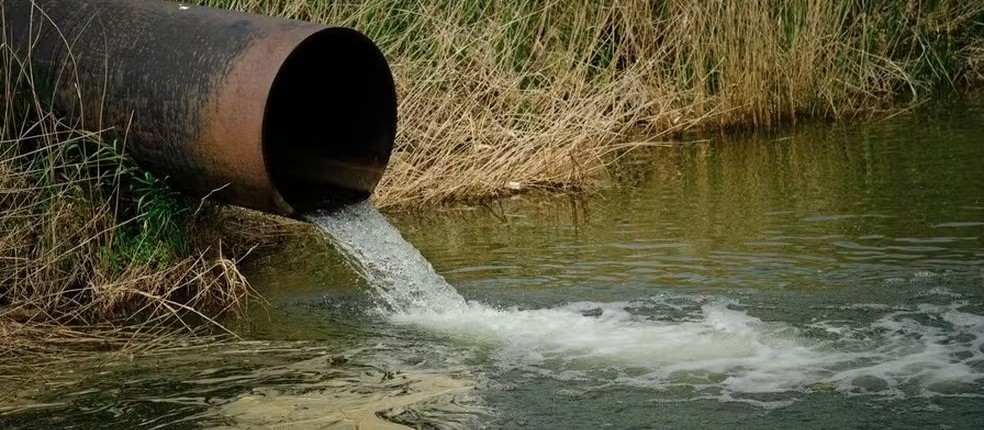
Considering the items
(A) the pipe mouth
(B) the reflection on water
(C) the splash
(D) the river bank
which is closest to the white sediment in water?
(C) the splash

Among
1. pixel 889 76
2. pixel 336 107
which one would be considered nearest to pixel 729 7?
pixel 889 76

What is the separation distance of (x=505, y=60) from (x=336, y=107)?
260 cm

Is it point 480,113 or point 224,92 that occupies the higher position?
point 224,92

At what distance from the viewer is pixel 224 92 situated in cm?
530

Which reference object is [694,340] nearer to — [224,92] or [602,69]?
[224,92]

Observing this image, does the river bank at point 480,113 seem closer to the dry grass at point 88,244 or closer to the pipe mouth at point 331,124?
the dry grass at point 88,244

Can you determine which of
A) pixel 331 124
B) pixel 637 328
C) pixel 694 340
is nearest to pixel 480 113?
pixel 331 124

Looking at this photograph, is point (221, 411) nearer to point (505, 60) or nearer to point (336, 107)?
point (336, 107)

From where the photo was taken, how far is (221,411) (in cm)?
446

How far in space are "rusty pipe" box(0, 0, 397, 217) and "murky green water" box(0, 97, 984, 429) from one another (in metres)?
0.52

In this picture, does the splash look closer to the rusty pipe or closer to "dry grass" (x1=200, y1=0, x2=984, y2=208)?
the rusty pipe

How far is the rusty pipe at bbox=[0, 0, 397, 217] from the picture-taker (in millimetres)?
5301

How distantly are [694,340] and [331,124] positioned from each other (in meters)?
1.94

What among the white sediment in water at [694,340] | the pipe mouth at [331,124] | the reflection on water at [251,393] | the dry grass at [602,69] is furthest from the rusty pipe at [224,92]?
the dry grass at [602,69]
